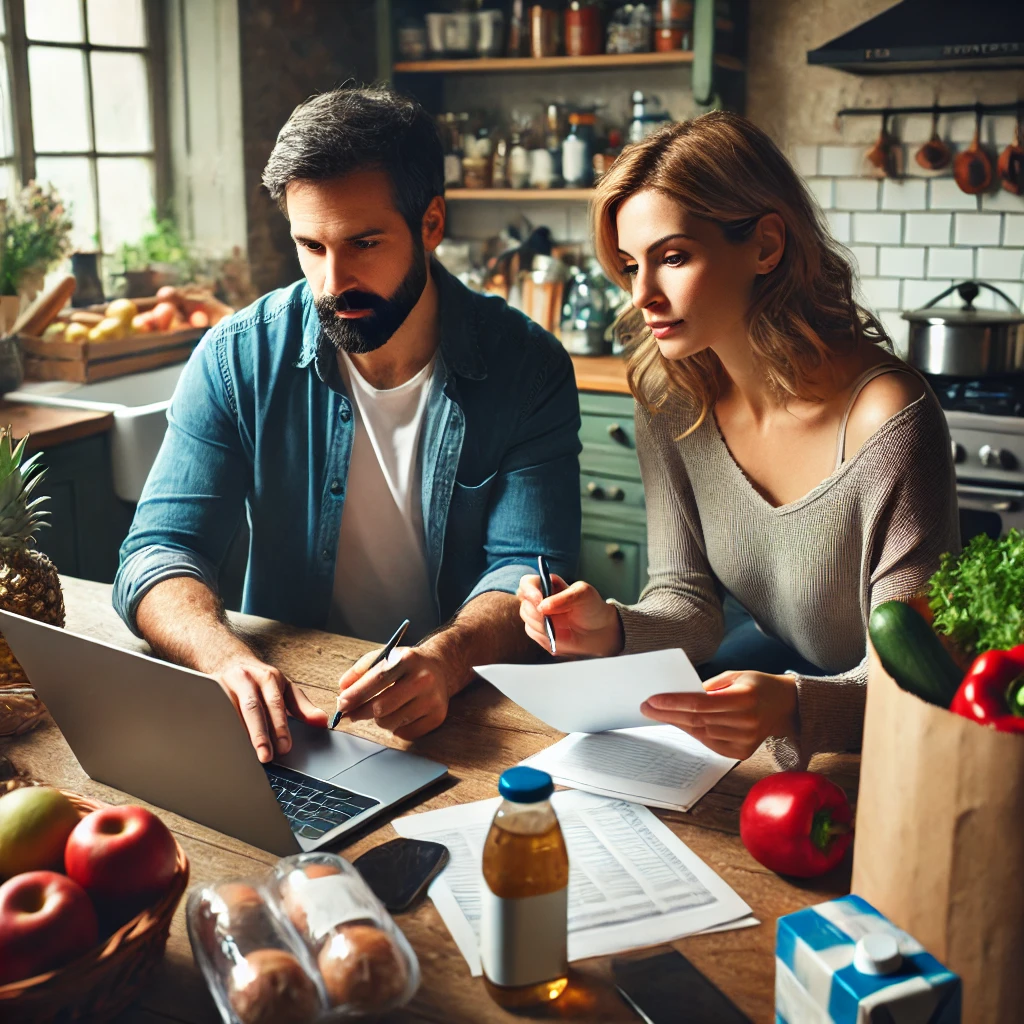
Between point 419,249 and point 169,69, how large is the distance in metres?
2.35

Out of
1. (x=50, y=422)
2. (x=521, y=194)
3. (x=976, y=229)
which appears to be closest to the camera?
(x=50, y=422)

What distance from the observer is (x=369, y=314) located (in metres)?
Answer: 1.82

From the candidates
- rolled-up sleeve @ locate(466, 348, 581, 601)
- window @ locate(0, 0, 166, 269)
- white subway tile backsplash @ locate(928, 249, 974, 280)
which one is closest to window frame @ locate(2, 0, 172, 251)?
window @ locate(0, 0, 166, 269)

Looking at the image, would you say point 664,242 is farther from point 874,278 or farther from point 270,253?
point 270,253

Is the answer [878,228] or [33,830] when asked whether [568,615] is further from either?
[878,228]

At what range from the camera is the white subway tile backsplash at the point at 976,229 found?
11.5ft

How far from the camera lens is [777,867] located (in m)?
1.07

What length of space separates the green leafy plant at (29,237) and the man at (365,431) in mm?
1693

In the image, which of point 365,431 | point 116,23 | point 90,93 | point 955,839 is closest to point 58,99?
point 90,93

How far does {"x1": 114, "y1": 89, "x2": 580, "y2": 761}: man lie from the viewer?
1.76 meters

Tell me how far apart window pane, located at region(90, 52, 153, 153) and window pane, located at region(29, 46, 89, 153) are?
5 cm

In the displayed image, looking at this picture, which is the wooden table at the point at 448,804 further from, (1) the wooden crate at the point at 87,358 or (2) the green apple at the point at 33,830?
(1) the wooden crate at the point at 87,358

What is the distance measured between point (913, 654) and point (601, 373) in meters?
2.69

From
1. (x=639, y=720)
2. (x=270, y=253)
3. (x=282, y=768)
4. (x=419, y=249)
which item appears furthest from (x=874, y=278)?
(x=282, y=768)
